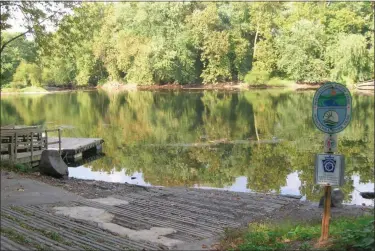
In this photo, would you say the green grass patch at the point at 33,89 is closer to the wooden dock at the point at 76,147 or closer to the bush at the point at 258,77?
the bush at the point at 258,77

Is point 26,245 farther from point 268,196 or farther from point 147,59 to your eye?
point 147,59

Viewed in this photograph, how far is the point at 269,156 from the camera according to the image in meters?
21.8

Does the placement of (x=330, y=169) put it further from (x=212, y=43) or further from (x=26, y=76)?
(x=26, y=76)

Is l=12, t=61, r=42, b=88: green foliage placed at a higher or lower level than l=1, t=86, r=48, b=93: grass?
higher

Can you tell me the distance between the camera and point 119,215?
31.1 feet

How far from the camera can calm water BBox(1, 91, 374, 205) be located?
58.4 ft

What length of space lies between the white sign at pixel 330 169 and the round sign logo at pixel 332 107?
370 millimetres

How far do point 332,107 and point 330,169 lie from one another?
861mm

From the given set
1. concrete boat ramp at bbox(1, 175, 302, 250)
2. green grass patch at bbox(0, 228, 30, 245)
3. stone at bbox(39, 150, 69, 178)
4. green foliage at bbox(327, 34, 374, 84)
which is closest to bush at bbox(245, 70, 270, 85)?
green foliage at bbox(327, 34, 374, 84)

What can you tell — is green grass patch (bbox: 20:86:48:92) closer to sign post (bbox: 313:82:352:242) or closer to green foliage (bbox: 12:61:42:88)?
green foliage (bbox: 12:61:42:88)

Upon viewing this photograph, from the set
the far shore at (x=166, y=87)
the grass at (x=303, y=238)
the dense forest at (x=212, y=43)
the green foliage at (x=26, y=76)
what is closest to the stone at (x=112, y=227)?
the grass at (x=303, y=238)

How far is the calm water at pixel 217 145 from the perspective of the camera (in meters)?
17.8

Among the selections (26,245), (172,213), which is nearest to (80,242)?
(26,245)

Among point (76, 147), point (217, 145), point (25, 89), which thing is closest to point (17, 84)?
point (25, 89)
